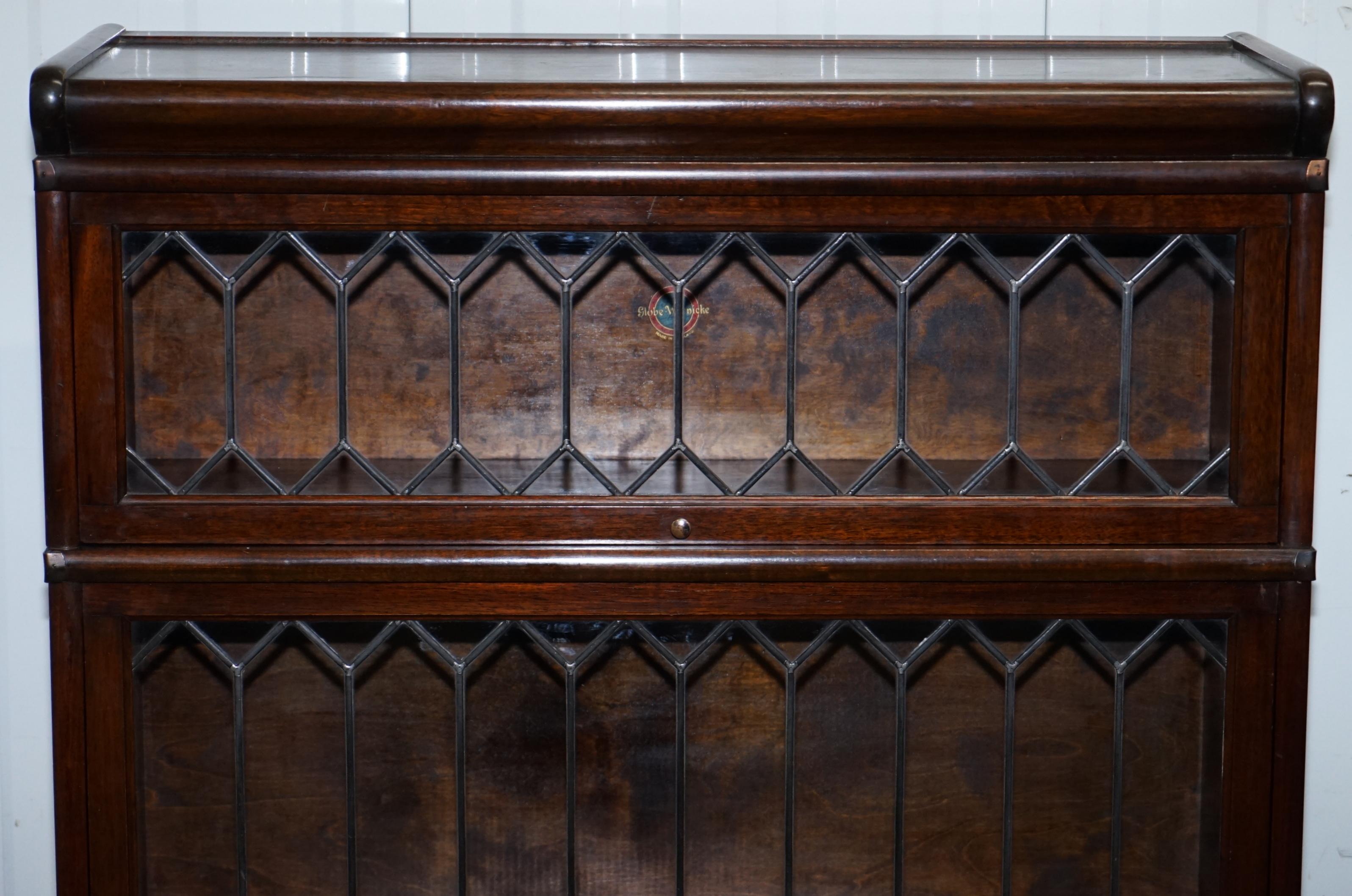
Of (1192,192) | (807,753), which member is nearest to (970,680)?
(807,753)

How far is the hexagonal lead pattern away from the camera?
40.1 inches

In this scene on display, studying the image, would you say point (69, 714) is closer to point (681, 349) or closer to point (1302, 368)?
point (681, 349)

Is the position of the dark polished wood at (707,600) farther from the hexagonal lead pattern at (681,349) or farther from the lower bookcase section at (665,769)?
the lower bookcase section at (665,769)

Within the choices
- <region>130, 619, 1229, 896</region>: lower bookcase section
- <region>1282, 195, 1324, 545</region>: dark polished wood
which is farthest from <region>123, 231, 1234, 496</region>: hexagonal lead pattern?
<region>130, 619, 1229, 896</region>: lower bookcase section

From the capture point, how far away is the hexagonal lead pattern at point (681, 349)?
102 cm

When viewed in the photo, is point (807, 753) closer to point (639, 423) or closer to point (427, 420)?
point (639, 423)

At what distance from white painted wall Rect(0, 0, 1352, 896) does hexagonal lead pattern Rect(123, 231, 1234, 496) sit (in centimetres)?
39

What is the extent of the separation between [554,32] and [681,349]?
483 mm

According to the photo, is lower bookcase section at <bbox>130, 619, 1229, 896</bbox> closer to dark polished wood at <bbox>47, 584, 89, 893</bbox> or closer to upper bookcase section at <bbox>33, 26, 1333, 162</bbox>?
dark polished wood at <bbox>47, 584, 89, 893</bbox>

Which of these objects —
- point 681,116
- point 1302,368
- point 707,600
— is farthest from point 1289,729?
point 681,116

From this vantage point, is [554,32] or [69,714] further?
[554,32]

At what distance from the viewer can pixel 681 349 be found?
1046 mm

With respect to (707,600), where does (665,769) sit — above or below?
below

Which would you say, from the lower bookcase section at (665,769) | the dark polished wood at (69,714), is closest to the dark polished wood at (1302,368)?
the lower bookcase section at (665,769)
